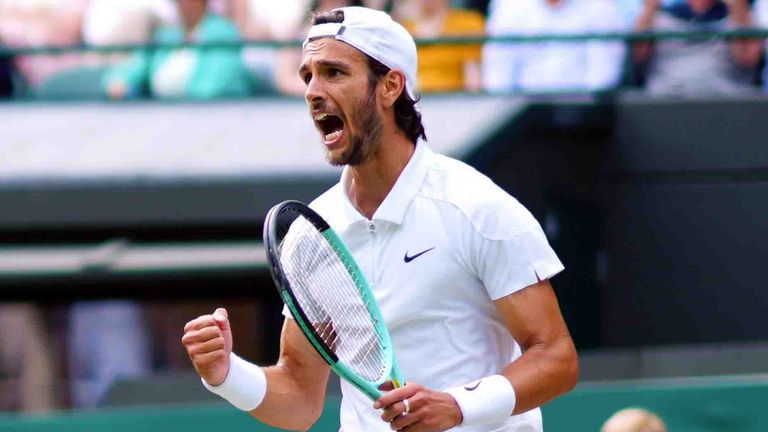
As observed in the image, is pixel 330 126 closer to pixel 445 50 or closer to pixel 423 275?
pixel 423 275

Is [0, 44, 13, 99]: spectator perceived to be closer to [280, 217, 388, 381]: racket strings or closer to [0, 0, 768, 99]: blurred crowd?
[0, 0, 768, 99]: blurred crowd

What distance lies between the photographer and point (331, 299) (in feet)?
12.3

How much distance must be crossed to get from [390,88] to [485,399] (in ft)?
2.48

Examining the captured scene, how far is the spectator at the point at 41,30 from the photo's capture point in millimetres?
9555

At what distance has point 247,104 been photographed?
9641mm

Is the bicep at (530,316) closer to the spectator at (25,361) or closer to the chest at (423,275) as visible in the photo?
the chest at (423,275)

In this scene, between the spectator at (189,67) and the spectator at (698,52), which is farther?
the spectator at (189,67)

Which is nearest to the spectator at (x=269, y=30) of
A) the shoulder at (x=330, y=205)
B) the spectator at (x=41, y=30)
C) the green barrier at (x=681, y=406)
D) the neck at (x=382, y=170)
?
the spectator at (x=41, y=30)

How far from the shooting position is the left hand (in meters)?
3.36

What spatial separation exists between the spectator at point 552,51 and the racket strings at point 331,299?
5.21m

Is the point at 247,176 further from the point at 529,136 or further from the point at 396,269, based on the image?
the point at 396,269

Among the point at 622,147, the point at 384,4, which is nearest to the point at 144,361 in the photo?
the point at 384,4

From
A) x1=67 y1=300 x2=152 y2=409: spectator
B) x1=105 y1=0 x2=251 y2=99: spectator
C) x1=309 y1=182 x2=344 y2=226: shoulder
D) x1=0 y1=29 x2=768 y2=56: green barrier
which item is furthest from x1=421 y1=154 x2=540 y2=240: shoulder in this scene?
x1=105 y1=0 x2=251 y2=99: spectator

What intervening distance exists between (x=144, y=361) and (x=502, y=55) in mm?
2593
